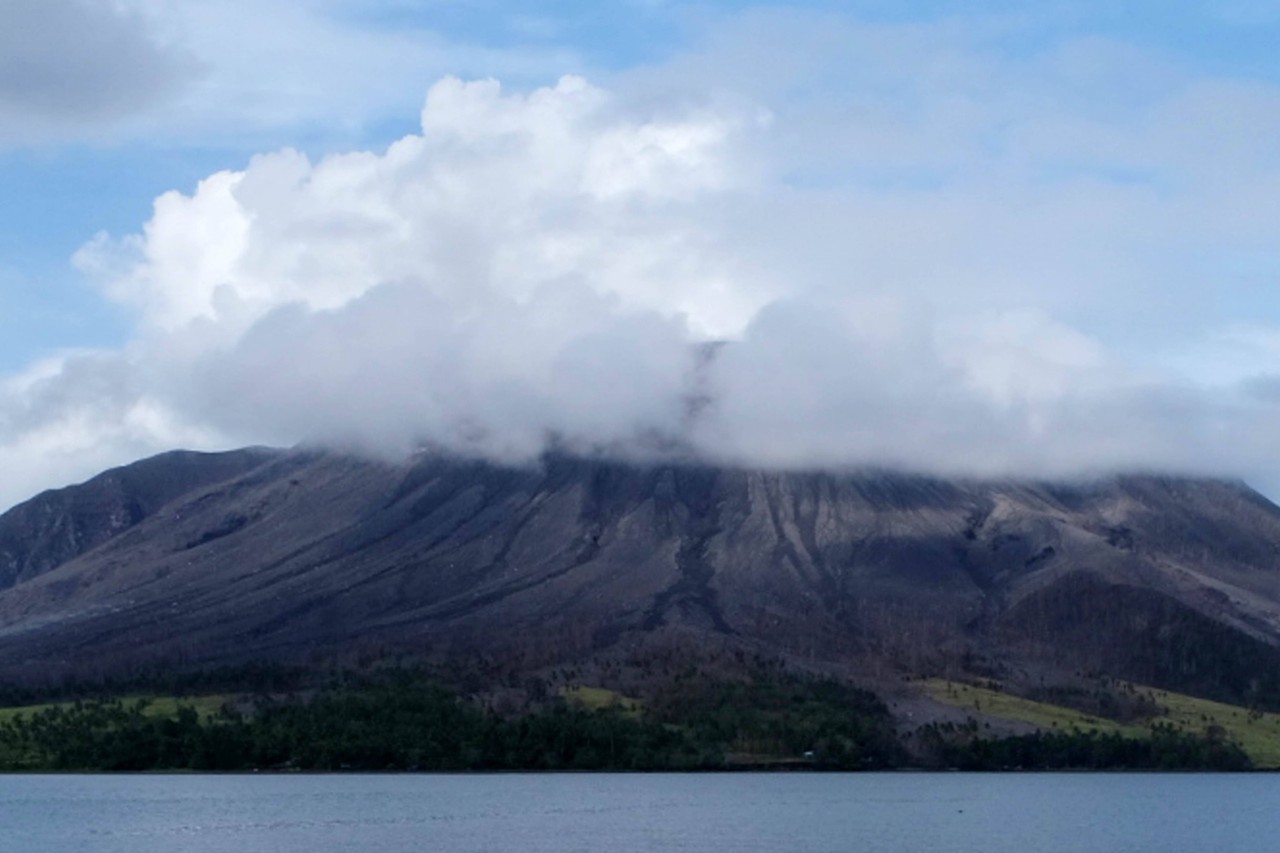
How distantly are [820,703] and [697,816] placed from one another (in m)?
58.6

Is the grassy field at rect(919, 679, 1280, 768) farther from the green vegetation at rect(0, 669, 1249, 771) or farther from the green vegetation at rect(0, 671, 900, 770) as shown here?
the green vegetation at rect(0, 671, 900, 770)

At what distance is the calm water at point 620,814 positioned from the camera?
79750 millimetres

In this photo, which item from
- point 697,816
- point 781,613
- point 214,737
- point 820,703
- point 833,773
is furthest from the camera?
point 781,613

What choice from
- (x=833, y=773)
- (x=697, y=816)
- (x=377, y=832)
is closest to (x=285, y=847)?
(x=377, y=832)

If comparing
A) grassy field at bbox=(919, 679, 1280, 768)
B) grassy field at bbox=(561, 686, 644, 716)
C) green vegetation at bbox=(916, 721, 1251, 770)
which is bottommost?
green vegetation at bbox=(916, 721, 1251, 770)

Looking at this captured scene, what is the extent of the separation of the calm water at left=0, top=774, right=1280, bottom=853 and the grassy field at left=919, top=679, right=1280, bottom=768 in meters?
22.9

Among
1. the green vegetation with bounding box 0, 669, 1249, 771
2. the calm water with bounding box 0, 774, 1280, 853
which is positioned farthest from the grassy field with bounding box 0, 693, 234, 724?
the calm water with bounding box 0, 774, 1280, 853

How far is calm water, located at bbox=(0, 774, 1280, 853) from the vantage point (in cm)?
7975

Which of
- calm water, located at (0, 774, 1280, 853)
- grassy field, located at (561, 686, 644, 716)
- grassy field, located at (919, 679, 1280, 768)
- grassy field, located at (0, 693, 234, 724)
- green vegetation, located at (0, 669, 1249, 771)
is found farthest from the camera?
grassy field, located at (919, 679, 1280, 768)

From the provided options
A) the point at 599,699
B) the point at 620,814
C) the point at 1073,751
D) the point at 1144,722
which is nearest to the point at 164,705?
the point at 599,699

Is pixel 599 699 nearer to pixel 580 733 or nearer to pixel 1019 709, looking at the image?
pixel 580 733

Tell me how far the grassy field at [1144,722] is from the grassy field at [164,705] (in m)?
57.1

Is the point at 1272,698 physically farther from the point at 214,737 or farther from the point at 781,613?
the point at 214,737

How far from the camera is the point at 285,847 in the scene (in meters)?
75.6
